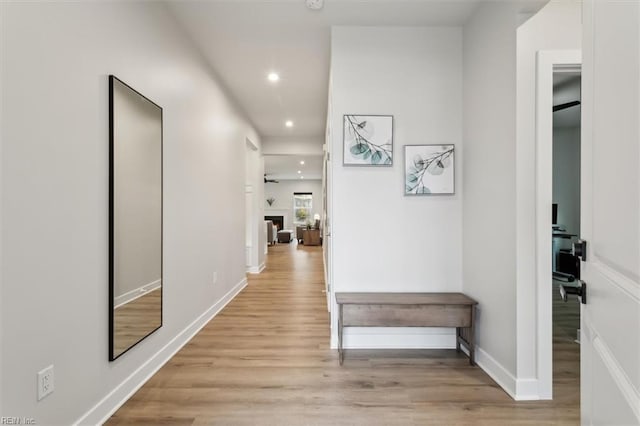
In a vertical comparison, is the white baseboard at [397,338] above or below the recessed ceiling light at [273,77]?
below

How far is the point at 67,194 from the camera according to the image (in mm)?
1553

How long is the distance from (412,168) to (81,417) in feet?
8.76

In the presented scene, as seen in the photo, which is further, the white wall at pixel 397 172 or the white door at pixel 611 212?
the white wall at pixel 397 172

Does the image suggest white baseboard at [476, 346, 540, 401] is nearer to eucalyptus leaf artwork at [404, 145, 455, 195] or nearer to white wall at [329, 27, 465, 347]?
white wall at [329, 27, 465, 347]

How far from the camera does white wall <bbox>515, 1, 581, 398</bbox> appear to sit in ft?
6.51

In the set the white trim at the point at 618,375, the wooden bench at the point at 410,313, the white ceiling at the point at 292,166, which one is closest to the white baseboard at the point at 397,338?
the wooden bench at the point at 410,313

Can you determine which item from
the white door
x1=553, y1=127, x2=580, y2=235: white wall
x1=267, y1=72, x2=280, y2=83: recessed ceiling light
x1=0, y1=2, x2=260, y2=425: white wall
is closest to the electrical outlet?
x1=0, y1=2, x2=260, y2=425: white wall

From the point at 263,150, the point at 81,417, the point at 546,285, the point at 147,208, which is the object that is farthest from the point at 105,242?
the point at 263,150

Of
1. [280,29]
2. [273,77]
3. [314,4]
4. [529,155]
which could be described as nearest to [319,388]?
[529,155]

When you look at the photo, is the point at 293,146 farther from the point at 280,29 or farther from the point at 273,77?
the point at 280,29

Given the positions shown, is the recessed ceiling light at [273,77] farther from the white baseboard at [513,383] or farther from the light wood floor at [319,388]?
the white baseboard at [513,383]

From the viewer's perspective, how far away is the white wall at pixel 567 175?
18.5 feet

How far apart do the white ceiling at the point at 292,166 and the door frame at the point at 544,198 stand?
592 cm

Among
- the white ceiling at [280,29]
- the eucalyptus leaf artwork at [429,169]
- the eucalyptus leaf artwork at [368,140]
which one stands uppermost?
the white ceiling at [280,29]
